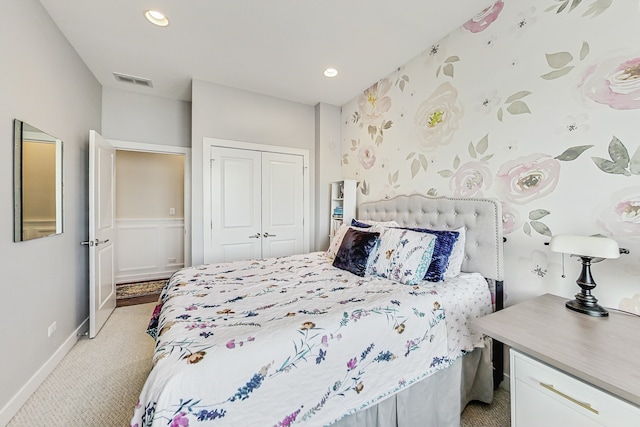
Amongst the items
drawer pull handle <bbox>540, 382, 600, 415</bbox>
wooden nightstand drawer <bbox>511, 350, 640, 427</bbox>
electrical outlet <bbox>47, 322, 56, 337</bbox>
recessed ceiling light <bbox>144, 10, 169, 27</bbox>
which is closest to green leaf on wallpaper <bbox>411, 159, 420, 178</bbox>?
wooden nightstand drawer <bbox>511, 350, 640, 427</bbox>

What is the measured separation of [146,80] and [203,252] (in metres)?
2.18

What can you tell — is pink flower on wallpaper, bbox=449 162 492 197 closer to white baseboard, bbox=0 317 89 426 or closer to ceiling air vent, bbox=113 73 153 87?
white baseboard, bbox=0 317 89 426

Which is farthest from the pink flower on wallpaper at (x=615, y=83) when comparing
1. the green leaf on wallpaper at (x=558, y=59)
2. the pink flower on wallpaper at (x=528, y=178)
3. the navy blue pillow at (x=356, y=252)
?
the navy blue pillow at (x=356, y=252)

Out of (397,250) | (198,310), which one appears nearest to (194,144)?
(198,310)

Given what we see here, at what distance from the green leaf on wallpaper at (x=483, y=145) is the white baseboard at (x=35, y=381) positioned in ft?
12.0

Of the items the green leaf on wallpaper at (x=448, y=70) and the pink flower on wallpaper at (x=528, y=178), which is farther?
the green leaf on wallpaper at (x=448, y=70)

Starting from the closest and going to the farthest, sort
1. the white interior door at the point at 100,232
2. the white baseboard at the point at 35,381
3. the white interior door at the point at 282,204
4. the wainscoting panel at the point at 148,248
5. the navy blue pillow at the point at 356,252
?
the white baseboard at the point at 35,381, the navy blue pillow at the point at 356,252, the white interior door at the point at 100,232, the white interior door at the point at 282,204, the wainscoting panel at the point at 148,248

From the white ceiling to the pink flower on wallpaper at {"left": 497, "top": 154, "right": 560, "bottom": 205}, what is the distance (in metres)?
1.26

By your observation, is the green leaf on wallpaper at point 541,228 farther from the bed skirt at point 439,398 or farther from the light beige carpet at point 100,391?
the light beige carpet at point 100,391

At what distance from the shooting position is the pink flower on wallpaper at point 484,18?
1919 millimetres

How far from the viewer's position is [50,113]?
6.84 feet

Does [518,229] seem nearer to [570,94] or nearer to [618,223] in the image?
[618,223]

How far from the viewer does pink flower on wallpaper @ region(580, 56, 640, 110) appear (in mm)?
1350

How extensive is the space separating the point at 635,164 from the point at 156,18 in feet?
11.1
